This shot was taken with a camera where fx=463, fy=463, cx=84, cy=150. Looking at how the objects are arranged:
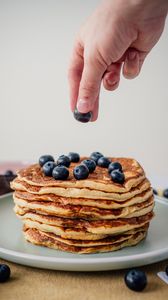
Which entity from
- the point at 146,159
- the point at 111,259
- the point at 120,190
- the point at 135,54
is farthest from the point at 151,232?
the point at 146,159

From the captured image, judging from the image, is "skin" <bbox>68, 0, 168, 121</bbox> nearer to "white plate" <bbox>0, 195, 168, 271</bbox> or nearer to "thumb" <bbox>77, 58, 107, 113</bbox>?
"thumb" <bbox>77, 58, 107, 113</bbox>

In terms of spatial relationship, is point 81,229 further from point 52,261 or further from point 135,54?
point 135,54

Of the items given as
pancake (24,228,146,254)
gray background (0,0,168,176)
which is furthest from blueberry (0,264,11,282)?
gray background (0,0,168,176)

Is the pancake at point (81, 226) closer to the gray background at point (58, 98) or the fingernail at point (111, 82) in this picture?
the fingernail at point (111, 82)

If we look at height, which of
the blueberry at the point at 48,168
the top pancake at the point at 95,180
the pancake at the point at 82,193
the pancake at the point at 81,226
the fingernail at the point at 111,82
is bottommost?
the pancake at the point at 81,226

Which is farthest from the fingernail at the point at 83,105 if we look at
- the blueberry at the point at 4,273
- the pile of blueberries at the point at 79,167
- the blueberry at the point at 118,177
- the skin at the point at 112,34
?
the blueberry at the point at 4,273

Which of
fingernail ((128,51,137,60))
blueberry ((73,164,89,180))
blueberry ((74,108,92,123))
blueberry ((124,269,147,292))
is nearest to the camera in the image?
blueberry ((124,269,147,292))
